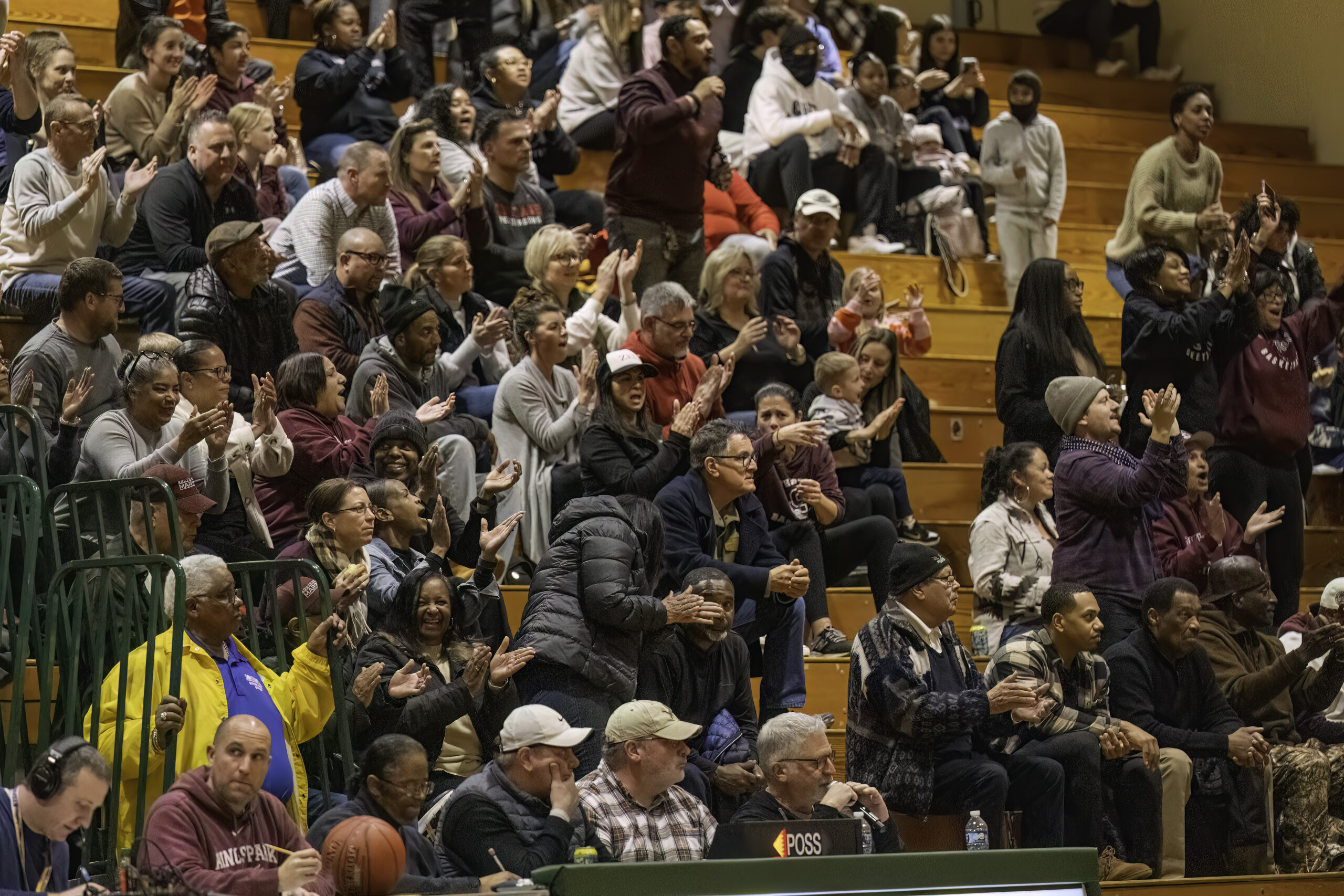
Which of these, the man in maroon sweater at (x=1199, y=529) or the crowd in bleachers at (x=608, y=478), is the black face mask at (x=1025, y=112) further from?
the man in maroon sweater at (x=1199, y=529)

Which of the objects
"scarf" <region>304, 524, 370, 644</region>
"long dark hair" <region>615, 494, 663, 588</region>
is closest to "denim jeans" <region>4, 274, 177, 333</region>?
"scarf" <region>304, 524, 370, 644</region>

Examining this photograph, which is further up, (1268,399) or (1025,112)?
(1025,112)

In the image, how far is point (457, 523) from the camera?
630cm

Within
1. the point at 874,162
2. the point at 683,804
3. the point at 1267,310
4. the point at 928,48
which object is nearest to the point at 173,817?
the point at 683,804

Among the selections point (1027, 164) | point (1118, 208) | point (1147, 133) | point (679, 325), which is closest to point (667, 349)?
point (679, 325)

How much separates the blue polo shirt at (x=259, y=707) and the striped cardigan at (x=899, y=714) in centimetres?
165

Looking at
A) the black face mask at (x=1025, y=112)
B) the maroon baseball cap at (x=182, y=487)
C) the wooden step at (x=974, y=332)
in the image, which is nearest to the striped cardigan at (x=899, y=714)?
the maroon baseball cap at (x=182, y=487)

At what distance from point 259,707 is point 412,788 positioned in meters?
0.44

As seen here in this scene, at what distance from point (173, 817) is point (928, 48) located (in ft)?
26.9

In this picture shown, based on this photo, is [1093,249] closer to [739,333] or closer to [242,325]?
[739,333]

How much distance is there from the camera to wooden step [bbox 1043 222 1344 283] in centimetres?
1058

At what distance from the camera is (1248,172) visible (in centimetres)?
1138

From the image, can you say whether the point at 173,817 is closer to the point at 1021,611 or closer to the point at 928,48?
the point at 1021,611

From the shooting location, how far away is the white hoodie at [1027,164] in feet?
32.1
